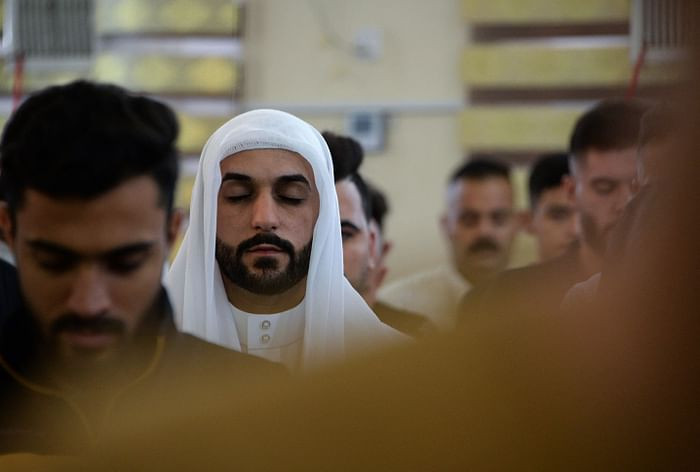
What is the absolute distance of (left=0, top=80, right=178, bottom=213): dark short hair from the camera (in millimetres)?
339

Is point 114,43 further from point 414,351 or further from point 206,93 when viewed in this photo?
point 414,351

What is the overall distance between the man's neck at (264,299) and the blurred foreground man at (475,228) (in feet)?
1.03

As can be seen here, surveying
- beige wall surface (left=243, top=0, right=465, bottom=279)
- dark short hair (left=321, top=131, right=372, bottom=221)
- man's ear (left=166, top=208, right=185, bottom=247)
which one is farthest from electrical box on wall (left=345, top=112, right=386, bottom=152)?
man's ear (left=166, top=208, right=185, bottom=247)

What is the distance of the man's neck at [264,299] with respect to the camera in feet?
1.57

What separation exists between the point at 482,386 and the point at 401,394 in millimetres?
11

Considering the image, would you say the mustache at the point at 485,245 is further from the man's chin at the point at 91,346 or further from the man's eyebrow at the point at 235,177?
the man's chin at the point at 91,346

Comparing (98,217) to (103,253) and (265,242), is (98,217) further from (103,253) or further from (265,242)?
(265,242)

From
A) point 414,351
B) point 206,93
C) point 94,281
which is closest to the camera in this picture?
point 414,351

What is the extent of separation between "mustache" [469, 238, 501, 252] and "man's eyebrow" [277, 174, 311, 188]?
2.28ft

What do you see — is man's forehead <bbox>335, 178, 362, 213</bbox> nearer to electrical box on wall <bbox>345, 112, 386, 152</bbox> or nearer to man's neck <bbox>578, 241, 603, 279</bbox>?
man's neck <bbox>578, 241, 603, 279</bbox>

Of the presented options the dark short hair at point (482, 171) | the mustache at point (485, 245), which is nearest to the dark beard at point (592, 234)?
the mustache at point (485, 245)

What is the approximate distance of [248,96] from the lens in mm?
2982

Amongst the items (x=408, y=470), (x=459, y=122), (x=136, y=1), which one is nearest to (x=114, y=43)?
(x=136, y=1)

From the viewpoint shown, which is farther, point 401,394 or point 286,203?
point 286,203
